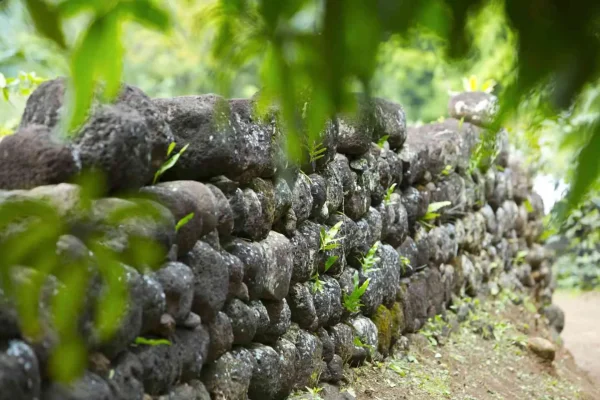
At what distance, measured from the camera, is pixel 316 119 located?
0.75 m

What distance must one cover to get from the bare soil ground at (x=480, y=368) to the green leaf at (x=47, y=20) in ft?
10.4

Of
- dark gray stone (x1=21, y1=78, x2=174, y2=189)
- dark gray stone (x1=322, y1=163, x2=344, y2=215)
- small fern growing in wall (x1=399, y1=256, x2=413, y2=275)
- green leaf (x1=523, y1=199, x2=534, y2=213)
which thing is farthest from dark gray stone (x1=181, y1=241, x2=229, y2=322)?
green leaf (x1=523, y1=199, x2=534, y2=213)

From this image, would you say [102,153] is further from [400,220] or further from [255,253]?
[400,220]

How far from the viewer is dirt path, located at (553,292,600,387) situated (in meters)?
6.88

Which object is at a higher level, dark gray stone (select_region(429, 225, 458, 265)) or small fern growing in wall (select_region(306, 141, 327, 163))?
dark gray stone (select_region(429, 225, 458, 265))

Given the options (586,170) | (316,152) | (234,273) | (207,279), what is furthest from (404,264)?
(586,170)

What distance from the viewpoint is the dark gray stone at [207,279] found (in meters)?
2.38

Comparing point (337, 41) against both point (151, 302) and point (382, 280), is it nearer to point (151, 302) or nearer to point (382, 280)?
point (151, 302)

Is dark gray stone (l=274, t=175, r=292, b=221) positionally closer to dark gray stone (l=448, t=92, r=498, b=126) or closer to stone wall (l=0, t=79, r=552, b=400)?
stone wall (l=0, t=79, r=552, b=400)

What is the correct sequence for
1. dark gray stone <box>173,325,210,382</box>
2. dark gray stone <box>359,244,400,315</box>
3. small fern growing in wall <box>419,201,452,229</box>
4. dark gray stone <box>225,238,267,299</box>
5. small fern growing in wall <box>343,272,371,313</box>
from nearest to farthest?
dark gray stone <box>173,325,210,382</box>, dark gray stone <box>225,238,267,299</box>, small fern growing in wall <box>343,272,371,313</box>, dark gray stone <box>359,244,400,315</box>, small fern growing in wall <box>419,201,452,229</box>

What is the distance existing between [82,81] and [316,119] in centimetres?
25

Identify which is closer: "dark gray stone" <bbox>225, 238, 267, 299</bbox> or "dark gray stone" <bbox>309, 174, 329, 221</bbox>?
"dark gray stone" <bbox>225, 238, 267, 299</bbox>

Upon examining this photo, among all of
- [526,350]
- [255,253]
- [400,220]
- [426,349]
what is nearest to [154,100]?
[255,253]

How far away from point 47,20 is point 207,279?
1824mm
